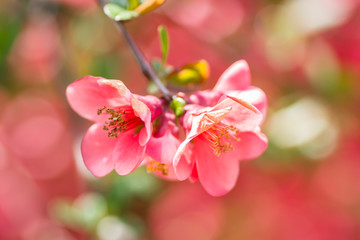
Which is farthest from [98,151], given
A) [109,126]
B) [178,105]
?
[178,105]

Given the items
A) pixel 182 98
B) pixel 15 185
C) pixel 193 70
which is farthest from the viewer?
pixel 15 185

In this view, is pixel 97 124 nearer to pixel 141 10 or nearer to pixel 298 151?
pixel 141 10

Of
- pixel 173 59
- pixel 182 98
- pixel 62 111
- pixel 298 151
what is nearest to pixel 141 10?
pixel 182 98

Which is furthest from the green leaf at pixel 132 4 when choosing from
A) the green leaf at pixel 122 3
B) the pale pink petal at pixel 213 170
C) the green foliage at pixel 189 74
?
the pale pink petal at pixel 213 170

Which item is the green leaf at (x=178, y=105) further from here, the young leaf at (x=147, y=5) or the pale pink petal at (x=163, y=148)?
the young leaf at (x=147, y=5)

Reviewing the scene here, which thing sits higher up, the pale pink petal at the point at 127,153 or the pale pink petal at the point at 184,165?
the pale pink petal at the point at 127,153

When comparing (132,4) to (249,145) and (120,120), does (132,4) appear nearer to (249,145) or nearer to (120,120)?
(120,120)

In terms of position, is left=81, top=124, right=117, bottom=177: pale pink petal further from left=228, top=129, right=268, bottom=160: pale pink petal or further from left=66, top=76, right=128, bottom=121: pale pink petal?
left=228, top=129, right=268, bottom=160: pale pink petal
